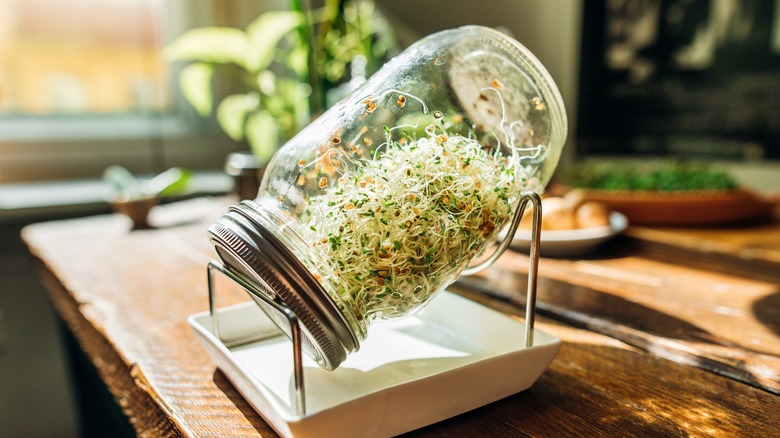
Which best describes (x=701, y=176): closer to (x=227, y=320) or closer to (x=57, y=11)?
(x=227, y=320)

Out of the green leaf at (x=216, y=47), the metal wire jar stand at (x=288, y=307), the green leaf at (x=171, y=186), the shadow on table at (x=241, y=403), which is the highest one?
the green leaf at (x=216, y=47)

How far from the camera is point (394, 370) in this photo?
0.42 metres

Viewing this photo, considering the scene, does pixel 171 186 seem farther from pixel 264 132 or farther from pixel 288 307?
pixel 288 307

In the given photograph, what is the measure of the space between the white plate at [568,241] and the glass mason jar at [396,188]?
0.38 metres

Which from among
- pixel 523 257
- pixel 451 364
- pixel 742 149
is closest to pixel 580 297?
pixel 523 257

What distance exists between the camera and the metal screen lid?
1.07 ft

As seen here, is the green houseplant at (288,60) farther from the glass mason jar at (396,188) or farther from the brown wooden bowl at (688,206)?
the glass mason jar at (396,188)

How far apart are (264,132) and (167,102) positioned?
75cm

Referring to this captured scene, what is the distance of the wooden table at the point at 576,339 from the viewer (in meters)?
0.40

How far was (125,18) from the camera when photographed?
1.79m

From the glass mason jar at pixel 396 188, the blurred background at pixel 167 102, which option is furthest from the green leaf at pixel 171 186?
the glass mason jar at pixel 396 188

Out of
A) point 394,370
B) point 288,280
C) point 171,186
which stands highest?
point 288,280

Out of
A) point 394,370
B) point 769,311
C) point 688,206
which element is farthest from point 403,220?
point 688,206

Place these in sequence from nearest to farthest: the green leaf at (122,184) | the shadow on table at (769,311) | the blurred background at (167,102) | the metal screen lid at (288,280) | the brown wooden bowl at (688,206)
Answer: the metal screen lid at (288,280) → the shadow on table at (769,311) → the brown wooden bowl at (688,206) → the green leaf at (122,184) → the blurred background at (167,102)
